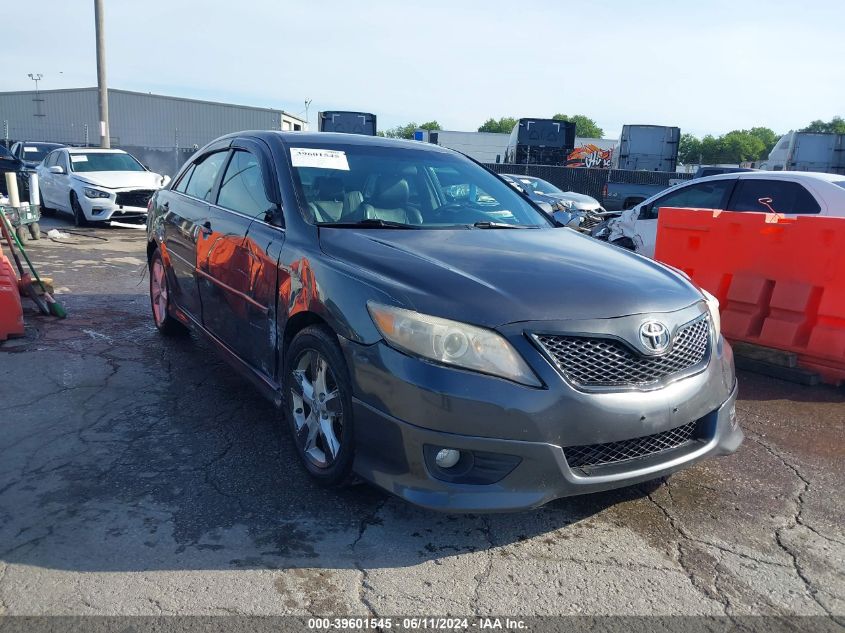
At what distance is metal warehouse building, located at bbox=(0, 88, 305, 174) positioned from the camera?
4272cm

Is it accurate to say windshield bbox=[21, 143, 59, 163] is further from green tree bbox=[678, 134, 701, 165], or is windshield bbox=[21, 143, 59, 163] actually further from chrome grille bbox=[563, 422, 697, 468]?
green tree bbox=[678, 134, 701, 165]

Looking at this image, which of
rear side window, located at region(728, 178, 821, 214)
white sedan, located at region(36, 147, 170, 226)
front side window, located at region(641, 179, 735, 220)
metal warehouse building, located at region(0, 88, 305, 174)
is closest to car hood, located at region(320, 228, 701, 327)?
rear side window, located at region(728, 178, 821, 214)

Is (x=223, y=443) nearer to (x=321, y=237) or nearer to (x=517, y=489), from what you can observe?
(x=321, y=237)

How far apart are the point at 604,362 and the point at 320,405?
1285mm

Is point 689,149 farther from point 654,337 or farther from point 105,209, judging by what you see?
point 654,337

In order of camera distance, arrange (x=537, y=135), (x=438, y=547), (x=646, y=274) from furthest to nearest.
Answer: (x=537, y=135) → (x=646, y=274) → (x=438, y=547)

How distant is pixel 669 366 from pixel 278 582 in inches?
69.3

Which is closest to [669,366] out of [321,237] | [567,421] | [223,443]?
[567,421]

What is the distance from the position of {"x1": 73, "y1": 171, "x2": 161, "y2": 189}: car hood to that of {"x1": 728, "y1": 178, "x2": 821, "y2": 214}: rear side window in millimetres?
10573

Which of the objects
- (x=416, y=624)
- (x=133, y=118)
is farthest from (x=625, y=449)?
(x=133, y=118)

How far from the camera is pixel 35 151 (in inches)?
781

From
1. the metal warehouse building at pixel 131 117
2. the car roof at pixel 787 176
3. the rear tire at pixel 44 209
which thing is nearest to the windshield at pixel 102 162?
the rear tire at pixel 44 209

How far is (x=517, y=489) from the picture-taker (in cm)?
261

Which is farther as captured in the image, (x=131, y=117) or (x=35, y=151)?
(x=131, y=117)
